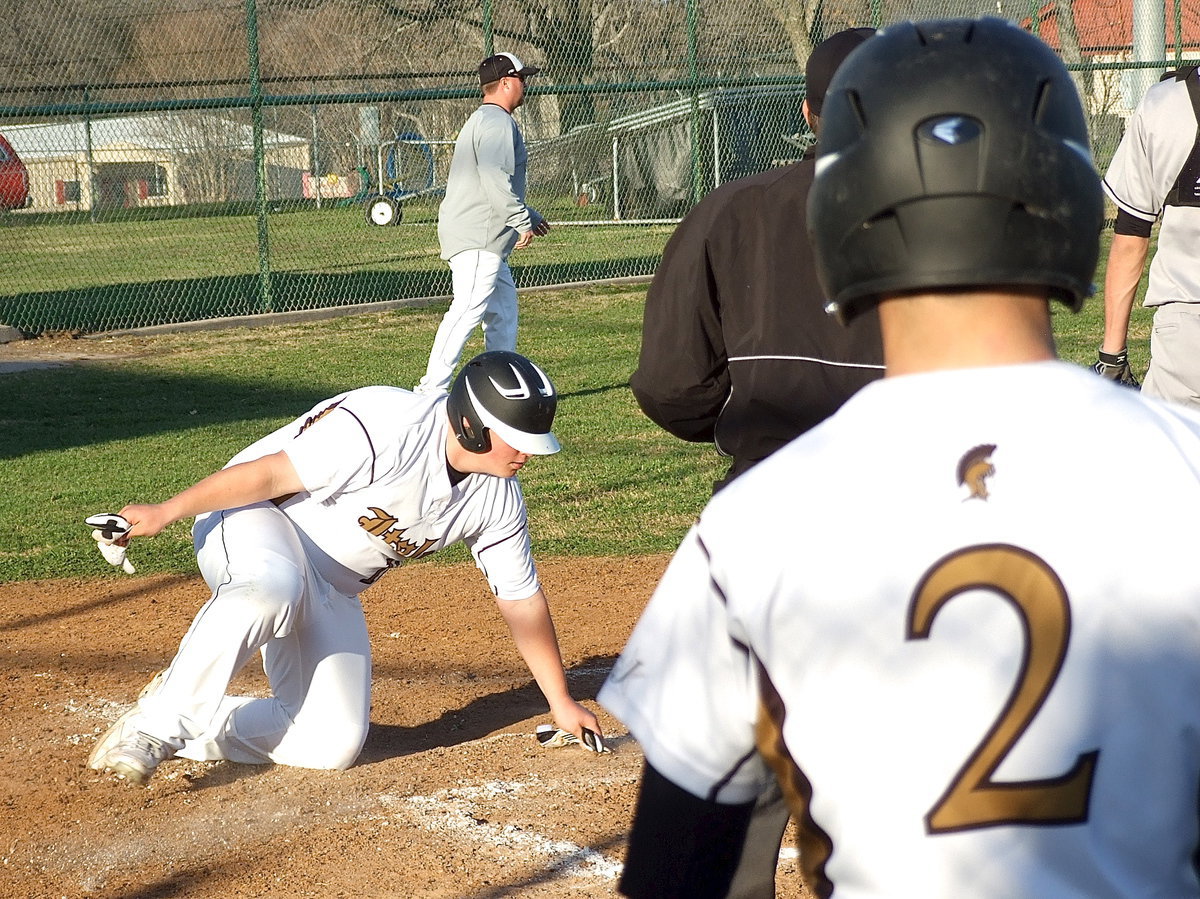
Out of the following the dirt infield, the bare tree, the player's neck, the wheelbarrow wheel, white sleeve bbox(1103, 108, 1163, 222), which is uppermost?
the bare tree

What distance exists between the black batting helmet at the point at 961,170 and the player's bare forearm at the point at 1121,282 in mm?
3886

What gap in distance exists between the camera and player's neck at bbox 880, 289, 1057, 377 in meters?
1.22

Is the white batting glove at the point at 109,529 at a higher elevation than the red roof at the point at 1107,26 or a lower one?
lower

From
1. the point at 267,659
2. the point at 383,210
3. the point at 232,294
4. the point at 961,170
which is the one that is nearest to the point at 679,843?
the point at 961,170

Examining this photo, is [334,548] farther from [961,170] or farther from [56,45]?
[56,45]

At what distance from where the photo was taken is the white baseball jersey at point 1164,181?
461 cm

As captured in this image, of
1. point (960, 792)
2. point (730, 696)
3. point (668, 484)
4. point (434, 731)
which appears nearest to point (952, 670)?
point (960, 792)

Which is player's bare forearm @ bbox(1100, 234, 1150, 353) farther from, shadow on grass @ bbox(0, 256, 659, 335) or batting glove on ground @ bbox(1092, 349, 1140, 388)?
shadow on grass @ bbox(0, 256, 659, 335)

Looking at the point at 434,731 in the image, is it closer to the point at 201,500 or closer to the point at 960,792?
the point at 201,500

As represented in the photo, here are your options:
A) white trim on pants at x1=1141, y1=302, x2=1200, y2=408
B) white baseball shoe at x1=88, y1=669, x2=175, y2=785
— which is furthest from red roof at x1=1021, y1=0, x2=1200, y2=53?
white baseball shoe at x1=88, y1=669, x2=175, y2=785

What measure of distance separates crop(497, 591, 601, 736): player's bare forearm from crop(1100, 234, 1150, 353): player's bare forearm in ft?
7.58

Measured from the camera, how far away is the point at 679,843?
135cm

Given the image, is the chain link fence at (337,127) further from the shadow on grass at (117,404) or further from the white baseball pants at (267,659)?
the white baseball pants at (267,659)

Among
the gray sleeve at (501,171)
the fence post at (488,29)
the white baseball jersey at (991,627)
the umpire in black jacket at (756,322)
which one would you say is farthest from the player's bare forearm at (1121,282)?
the fence post at (488,29)
